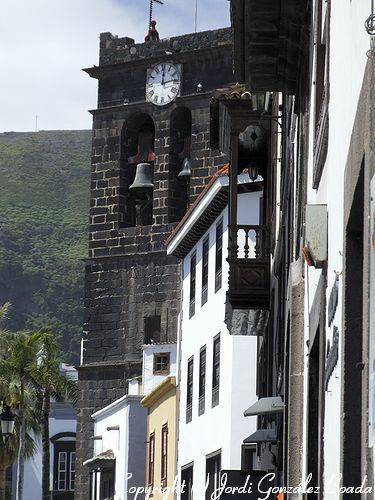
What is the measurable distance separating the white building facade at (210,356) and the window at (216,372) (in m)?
0.02

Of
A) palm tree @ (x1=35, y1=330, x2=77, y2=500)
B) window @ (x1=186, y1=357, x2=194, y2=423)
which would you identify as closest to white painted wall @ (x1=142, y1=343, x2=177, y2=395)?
window @ (x1=186, y1=357, x2=194, y2=423)

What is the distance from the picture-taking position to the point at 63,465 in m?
89.0

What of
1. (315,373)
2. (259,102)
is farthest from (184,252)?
(315,373)

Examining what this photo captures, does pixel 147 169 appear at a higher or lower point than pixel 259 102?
higher

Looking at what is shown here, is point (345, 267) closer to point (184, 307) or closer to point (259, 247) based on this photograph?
point (259, 247)

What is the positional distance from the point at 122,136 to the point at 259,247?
3247 cm

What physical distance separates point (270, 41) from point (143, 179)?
133 feet

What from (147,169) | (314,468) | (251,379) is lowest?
(314,468)

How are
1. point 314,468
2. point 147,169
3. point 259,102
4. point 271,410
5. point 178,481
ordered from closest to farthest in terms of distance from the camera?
point 314,468 < point 271,410 < point 259,102 < point 178,481 < point 147,169

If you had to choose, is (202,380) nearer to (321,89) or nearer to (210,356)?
(210,356)

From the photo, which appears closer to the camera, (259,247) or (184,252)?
(259,247)

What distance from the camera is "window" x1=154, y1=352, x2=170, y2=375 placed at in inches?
1906

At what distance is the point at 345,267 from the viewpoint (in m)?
8.12

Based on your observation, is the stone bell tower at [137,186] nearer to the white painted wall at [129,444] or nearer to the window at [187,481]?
the white painted wall at [129,444]
